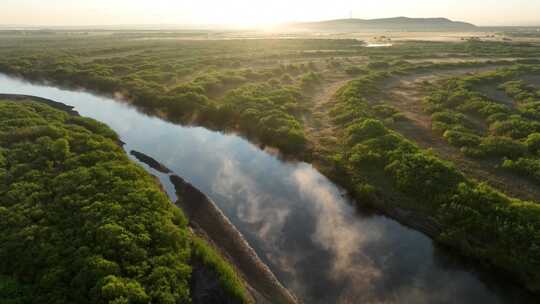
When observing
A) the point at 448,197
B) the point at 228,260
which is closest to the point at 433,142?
the point at 448,197

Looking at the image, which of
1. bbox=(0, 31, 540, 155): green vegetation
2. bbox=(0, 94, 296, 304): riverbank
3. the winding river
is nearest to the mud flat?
bbox=(0, 94, 296, 304): riverbank

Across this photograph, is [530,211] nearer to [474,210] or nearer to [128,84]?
[474,210]

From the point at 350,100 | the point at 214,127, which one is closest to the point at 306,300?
the point at 214,127

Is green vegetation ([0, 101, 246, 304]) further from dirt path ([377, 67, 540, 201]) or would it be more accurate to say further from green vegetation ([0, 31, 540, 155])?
dirt path ([377, 67, 540, 201])

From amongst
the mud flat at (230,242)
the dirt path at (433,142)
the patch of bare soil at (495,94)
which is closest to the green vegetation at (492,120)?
the patch of bare soil at (495,94)

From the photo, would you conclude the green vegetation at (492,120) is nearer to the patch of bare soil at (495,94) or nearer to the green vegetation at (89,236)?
the patch of bare soil at (495,94)

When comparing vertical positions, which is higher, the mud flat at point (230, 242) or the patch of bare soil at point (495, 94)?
the patch of bare soil at point (495, 94)

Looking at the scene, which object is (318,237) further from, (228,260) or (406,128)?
(406,128)
